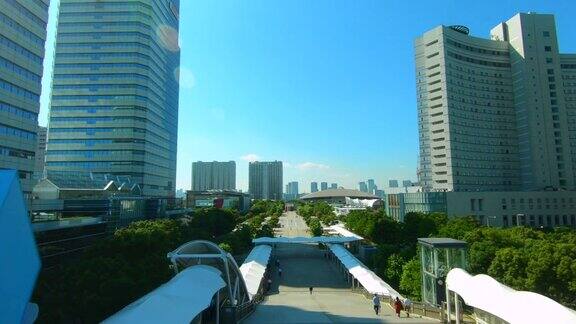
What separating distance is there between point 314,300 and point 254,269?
9.63 metres

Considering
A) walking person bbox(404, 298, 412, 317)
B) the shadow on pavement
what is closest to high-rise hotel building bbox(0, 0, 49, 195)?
the shadow on pavement

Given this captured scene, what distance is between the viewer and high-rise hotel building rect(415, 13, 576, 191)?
126 m

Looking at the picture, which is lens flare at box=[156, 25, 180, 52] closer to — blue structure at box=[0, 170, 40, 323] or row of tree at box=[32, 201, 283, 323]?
row of tree at box=[32, 201, 283, 323]

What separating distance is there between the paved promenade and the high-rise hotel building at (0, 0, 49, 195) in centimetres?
Answer: 3675

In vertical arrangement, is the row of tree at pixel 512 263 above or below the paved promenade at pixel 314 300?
above

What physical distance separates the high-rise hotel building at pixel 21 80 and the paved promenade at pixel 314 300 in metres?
36.7

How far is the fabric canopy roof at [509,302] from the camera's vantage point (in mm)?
16141

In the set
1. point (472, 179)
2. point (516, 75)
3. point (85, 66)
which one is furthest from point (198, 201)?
point (516, 75)

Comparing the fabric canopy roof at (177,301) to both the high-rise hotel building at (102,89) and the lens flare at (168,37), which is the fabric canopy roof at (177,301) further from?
the lens flare at (168,37)

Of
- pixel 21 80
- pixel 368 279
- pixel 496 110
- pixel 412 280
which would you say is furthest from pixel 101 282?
pixel 496 110

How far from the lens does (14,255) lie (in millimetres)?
14500

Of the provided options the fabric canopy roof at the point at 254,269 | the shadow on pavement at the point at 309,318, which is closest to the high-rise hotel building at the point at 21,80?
the fabric canopy roof at the point at 254,269

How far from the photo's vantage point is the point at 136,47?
113 m

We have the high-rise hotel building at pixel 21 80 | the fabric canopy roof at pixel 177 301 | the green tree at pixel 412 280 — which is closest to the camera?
the fabric canopy roof at pixel 177 301
